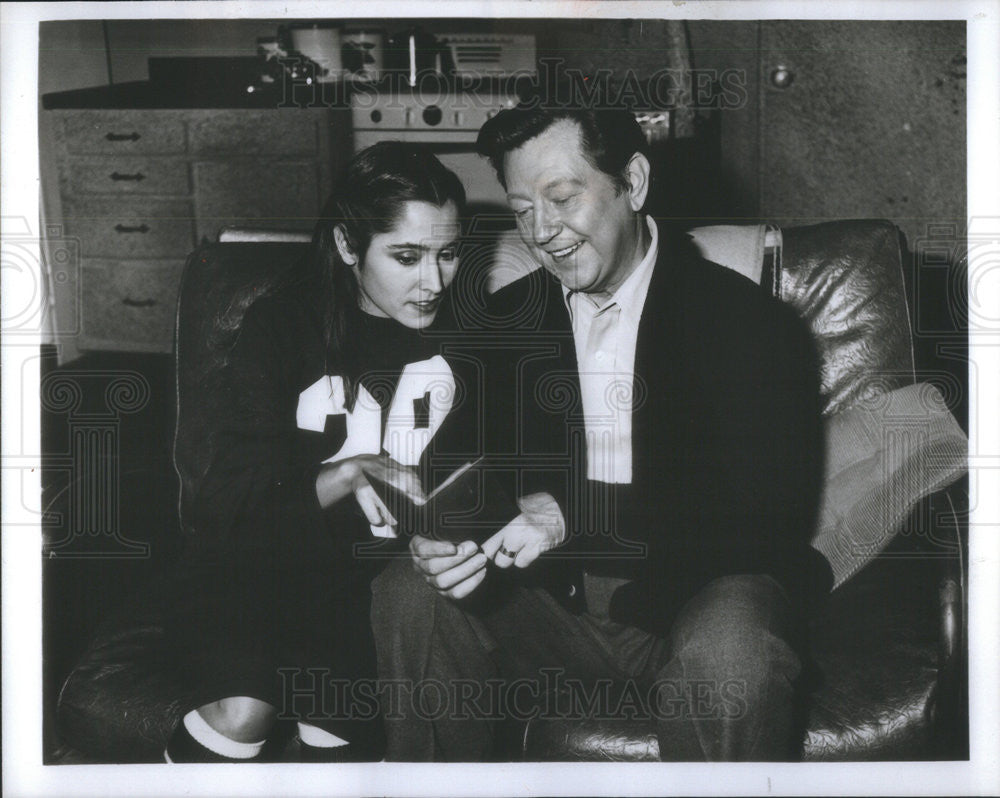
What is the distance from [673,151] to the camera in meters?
1.48

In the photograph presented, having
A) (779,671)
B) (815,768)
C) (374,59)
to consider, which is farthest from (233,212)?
(815,768)

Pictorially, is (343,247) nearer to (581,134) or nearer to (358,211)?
(358,211)

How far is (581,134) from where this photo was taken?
1.46 metres

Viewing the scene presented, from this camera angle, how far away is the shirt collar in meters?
1.49

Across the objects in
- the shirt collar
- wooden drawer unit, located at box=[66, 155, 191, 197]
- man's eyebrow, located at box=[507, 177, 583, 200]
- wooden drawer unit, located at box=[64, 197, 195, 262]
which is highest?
wooden drawer unit, located at box=[66, 155, 191, 197]

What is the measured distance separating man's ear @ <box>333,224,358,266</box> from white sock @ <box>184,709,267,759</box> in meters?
0.75

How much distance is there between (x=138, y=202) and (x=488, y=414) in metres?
0.68

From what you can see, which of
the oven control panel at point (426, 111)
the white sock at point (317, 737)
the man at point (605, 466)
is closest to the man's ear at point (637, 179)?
the man at point (605, 466)

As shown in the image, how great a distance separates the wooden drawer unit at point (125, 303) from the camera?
149 centimetres

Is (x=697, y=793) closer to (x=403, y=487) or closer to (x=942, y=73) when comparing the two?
(x=403, y=487)

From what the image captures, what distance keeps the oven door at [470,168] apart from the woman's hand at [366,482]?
1.41 feet

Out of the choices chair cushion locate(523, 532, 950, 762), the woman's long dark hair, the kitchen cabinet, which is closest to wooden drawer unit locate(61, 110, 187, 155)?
the kitchen cabinet

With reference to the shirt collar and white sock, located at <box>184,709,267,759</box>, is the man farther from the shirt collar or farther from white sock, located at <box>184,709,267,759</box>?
white sock, located at <box>184,709,267,759</box>

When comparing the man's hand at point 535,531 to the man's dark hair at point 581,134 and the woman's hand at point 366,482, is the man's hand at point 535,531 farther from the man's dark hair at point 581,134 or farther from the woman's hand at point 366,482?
the man's dark hair at point 581,134
